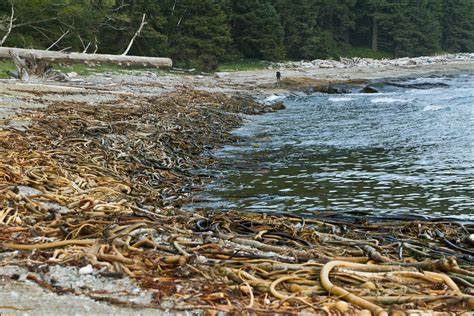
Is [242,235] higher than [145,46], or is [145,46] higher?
[145,46]

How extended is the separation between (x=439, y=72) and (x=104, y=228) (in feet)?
121

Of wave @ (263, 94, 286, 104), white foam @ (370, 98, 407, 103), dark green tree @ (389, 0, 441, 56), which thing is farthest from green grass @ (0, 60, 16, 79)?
dark green tree @ (389, 0, 441, 56)

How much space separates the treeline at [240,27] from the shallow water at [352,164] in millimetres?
14610

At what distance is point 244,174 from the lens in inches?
306

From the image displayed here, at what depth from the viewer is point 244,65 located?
37.7 m

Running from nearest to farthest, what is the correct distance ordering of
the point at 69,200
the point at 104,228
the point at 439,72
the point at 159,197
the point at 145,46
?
the point at 104,228, the point at 69,200, the point at 159,197, the point at 145,46, the point at 439,72

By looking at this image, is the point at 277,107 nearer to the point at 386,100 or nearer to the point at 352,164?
the point at 386,100

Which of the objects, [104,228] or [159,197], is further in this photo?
[159,197]

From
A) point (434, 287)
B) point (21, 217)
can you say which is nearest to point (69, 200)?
point (21, 217)

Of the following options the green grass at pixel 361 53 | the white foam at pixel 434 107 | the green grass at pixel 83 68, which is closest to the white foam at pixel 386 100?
the white foam at pixel 434 107

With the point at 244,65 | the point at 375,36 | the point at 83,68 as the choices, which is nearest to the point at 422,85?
the point at 244,65

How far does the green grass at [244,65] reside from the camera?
35.1 m

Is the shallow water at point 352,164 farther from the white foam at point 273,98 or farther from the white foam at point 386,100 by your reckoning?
the white foam at point 273,98

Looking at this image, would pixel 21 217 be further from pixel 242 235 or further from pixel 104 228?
pixel 242 235
